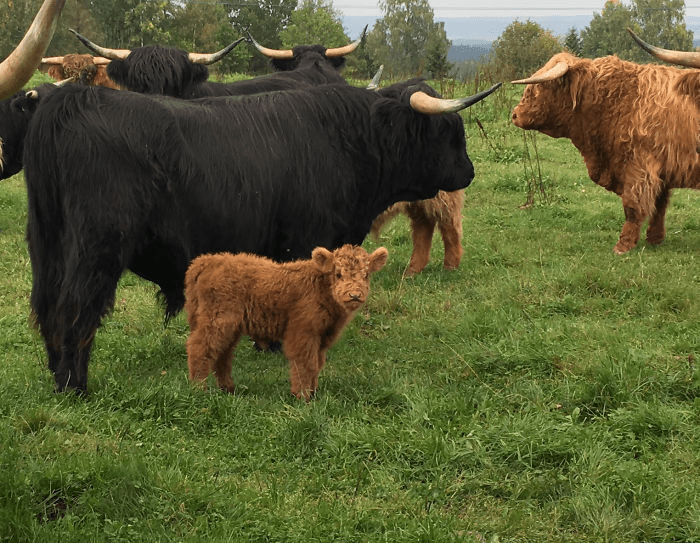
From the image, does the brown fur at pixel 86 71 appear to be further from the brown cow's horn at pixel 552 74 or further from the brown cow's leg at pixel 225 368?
the brown cow's leg at pixel 225 368

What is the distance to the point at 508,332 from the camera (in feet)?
17.8

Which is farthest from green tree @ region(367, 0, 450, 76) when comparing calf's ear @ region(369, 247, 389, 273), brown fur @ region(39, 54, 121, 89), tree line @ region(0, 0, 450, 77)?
calf's ear @ region(369, 247, 389, 273)

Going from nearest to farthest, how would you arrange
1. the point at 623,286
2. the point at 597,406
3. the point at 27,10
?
1. the point at 597,406
2. the point at 623,286
3. the point at 27,10

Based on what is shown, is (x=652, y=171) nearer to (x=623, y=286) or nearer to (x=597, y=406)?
(x=623, y=286)

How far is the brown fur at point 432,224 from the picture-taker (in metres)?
7.17

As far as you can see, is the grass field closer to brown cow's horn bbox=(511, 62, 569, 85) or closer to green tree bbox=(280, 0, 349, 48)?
brown cow's horn bbox=(511, 62, 569, 85)

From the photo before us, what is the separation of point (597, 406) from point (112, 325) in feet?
11.1

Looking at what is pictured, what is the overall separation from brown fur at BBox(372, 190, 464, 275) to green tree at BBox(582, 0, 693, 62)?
6994 centimetres

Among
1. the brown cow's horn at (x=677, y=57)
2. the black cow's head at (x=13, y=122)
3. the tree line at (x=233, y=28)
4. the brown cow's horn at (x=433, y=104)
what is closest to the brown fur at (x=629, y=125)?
the brown cow's horn at (x=677, y=57)

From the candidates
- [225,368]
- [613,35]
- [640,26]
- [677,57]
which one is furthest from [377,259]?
[640,26]

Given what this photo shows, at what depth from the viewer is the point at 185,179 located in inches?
175

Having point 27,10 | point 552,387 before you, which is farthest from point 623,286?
point 27,10

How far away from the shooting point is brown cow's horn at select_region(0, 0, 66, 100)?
2.37 meters

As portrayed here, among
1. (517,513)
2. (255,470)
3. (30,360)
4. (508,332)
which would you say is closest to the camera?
(517,513)
